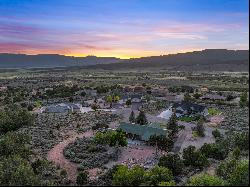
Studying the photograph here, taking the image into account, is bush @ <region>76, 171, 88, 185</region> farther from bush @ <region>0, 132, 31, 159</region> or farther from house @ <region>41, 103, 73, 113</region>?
house @ <region>41, 103, 73, 113</region>

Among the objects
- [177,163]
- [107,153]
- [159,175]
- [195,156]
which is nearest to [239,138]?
[195,156]

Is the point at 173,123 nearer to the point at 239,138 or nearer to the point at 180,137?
the point at 180,137

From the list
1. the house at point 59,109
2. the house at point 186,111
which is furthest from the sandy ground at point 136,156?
the house at point 59,109

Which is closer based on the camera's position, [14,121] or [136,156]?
[136,156]

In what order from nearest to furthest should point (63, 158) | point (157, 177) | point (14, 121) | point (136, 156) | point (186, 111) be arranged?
point (157, 177) → point (63, 158) → point (136, 156) → point (14, 121) → point (186, 111)

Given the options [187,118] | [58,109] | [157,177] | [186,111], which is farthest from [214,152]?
[58,109]

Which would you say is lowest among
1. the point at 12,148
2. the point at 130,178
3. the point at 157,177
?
the point at 12,148

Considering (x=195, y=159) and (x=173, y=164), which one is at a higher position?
(x=173, y=164)

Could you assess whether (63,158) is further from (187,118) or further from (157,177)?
(187,118)

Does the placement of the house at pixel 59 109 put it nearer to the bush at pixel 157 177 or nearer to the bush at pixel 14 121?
the bush at pixel 14 121
